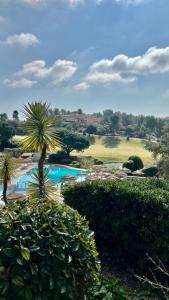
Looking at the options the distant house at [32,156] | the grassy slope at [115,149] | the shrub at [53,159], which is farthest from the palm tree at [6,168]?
the grassy slope at [115,149]

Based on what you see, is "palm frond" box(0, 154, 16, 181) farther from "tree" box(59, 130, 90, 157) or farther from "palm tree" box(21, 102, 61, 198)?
"tree" box(59, 130, 90, 157)

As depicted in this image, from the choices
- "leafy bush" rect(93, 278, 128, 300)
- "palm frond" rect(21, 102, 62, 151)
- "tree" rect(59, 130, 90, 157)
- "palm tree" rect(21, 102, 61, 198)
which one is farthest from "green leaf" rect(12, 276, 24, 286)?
"tree" rect(59, 130, 90, 157)

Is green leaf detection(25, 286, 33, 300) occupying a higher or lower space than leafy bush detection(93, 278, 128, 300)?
higher

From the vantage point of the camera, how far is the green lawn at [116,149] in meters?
61.6

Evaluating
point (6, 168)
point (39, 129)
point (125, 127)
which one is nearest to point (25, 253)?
point (39, 129)

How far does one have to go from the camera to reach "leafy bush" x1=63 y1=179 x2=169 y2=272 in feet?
24.8

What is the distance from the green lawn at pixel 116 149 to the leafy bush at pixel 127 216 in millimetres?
49672

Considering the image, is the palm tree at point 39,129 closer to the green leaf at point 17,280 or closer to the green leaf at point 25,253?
the green leaf at point 25,253

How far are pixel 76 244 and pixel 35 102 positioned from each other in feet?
27.5

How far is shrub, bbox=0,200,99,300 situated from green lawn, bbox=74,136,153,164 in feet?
176

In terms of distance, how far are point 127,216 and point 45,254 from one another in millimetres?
3823

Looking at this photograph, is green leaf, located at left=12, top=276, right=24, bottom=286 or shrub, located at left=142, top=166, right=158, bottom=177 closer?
green leaf, located at left=12, top=276, right=24, bottom=286

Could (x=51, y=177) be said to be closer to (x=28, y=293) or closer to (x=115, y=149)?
(x=28, y=293)

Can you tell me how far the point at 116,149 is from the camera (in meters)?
72.8
